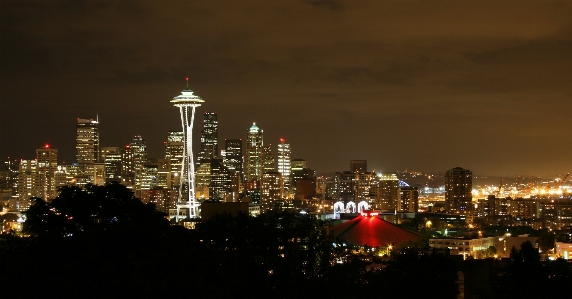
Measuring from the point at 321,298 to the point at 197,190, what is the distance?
11071 centimetres

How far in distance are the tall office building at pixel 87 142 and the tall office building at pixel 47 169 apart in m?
4.80

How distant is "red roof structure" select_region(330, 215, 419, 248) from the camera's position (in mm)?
62594

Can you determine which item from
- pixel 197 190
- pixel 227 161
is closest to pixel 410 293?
pixel 197 190

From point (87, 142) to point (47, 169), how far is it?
12.1 metres

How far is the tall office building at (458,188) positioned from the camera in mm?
135500

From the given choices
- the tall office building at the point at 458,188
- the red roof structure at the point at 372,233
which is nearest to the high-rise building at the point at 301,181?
the tall office building at the point at 458,188

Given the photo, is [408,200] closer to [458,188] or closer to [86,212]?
[458,188]

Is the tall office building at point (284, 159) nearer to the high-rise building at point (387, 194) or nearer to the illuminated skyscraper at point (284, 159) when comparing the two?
the illuminated skyscraper at point (284, 159)

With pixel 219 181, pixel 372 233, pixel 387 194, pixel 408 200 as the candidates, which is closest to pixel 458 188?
pixel 408 200

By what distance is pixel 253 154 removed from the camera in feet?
499

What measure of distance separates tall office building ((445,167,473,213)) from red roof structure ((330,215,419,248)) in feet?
222

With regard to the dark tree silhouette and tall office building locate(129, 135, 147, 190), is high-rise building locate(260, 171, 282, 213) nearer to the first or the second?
tall office building locate(129, 135, 147, 190)

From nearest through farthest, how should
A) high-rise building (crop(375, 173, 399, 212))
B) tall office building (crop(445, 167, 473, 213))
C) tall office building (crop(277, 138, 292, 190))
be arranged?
tall office building (crop(445, 167, 473, 213))
high-rise building (crop(375, 173, 399, 212))
tall office building (crop(277, 138, 292, 190))

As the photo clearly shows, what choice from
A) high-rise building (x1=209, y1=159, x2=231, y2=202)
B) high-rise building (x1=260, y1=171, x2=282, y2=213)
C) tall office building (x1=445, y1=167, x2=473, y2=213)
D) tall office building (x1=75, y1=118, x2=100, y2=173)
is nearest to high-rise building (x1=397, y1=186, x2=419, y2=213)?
tall office building (x1=445, y1=167, x2=473, y2=213)
